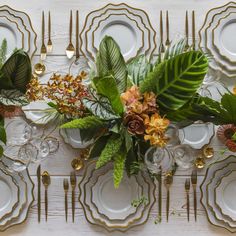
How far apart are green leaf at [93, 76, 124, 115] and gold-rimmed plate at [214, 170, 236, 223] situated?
0.39 metres

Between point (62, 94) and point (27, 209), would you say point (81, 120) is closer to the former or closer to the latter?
point (62, 94)

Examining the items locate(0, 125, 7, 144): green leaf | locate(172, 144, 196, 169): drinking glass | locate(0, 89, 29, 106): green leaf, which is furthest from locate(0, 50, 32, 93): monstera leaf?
locate(172, 144, 196, 169): drinking glass

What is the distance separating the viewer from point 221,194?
4.43ft

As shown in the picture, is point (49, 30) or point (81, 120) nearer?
point (81, 120)

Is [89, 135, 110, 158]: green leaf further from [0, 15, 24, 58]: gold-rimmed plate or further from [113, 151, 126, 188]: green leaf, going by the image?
[0, 15, 24, 58]: gold-rimmed plate

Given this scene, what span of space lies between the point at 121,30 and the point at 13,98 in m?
0.40

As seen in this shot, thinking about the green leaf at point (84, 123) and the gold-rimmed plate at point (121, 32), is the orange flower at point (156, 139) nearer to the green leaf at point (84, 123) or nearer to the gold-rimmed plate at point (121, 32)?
the green leaf at point (84, 123)

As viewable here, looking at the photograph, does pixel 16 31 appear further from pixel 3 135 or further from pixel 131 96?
pixel 131 96

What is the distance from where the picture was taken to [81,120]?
125cm

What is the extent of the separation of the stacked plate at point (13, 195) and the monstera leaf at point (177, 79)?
0.46 meters

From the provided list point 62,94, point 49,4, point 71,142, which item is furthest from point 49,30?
point 71,142

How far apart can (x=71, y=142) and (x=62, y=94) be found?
16 cm

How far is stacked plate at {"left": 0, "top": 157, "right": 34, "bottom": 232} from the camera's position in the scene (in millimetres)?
1362

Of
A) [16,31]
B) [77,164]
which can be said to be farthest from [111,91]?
[16,31]
